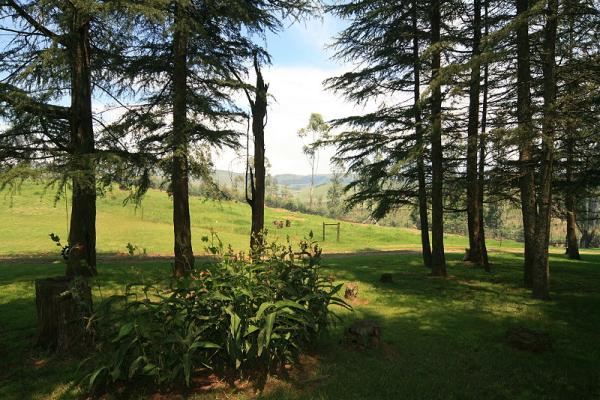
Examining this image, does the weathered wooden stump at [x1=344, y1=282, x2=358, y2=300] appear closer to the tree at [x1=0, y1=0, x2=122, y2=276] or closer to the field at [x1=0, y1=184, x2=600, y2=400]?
the field at [x1=0, y1=184, x2=600, y2=400]

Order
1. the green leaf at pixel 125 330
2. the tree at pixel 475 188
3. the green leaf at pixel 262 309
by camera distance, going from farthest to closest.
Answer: the tree at pixel 475 188 → the green leaf at pixel 262 309 → the green leaf at pixel 125 330

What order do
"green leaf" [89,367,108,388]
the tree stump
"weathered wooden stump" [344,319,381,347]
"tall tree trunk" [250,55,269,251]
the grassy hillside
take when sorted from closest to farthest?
"green leaf" [89,367,108,388] < the tree stump < "weathered wooden stump" [344,319,381,347] < "tall tree trunk" [250,55,269,251] < the grassy hillside

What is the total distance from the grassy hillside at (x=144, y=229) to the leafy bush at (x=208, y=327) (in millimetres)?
9381

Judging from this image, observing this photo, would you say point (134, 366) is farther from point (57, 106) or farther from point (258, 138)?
point (258, 138)

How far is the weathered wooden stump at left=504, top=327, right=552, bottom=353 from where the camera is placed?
5.92 m

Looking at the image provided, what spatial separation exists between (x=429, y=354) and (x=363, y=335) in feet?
3.56

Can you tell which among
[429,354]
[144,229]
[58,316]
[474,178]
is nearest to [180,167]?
[58,316]

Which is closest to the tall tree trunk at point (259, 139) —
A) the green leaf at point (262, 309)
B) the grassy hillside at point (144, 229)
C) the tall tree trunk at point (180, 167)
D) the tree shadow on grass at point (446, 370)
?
the tall tree trunk at point (180, 167)

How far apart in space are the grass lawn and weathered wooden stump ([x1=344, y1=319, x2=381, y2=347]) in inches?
5.4

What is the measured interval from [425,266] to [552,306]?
21.1 ft

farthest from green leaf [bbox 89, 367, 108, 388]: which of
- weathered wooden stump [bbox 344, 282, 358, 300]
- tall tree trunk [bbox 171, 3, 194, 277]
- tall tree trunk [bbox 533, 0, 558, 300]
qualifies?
tall tree trunk [bbox 533, 0, 558, 300]

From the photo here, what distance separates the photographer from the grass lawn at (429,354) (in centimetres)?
443

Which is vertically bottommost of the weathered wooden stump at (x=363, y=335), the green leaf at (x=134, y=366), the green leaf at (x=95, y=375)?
the weathered wooden stump at (x=363, y=335)

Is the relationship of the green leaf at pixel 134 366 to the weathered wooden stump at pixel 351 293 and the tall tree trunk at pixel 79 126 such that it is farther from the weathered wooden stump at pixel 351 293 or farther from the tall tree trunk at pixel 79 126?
the weathered wooden stump at pixel 351 293
